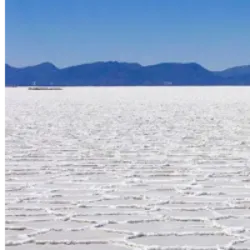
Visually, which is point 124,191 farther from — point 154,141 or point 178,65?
point 178,65

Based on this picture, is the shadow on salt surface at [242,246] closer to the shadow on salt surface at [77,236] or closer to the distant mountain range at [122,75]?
the shadow on salt surface at [77,236]

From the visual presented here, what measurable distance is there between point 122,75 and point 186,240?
475 feet

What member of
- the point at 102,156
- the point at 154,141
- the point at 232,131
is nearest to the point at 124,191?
the point at 102,156

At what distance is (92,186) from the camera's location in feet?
12.6

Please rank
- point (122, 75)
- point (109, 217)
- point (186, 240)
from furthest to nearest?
1. point (122, 75)
2. point (109, 217)
3. point (186, 240)

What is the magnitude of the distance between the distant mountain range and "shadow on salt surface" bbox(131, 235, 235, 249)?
430 ft

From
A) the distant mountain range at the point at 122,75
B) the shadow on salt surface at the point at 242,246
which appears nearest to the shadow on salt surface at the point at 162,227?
the shadow on salt surface at the point at 242,246

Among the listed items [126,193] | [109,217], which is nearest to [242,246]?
[109,217]

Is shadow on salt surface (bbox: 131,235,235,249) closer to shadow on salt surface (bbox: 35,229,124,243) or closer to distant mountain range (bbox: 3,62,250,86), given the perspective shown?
shadow on salt surface (bbox: 35,229,124,243)

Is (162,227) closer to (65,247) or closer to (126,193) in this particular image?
(65,247)

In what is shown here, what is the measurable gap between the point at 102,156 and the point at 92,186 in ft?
4.96

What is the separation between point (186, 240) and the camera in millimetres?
2582

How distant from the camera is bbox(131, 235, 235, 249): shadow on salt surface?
8.26 ft

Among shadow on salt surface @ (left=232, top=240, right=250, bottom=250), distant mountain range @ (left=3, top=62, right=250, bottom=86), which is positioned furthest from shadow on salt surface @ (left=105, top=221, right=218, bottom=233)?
distant mountain range @ (left=3, top=62, right=250, bottom=86)
